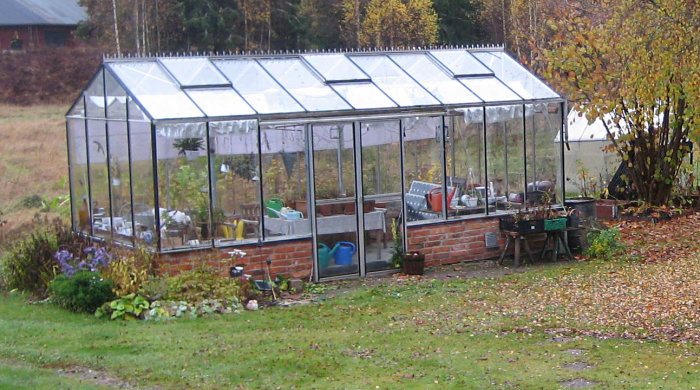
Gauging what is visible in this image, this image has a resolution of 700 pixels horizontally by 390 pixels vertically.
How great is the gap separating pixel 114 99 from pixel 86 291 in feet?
10.2

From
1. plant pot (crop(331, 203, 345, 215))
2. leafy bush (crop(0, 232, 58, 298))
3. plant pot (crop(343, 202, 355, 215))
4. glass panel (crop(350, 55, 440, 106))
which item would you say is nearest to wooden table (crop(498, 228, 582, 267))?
glass panel (crop(350, 55, 440, 106))

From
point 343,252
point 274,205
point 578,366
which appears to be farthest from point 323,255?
point 578,366

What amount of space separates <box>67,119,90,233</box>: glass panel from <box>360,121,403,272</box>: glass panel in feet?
13.5

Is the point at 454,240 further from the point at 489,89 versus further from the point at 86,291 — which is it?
the point at 86,291

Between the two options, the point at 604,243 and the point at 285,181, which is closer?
the point at 285,181

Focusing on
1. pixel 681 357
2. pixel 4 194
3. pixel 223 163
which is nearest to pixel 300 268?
pixel 223 163

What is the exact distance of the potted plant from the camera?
12.1m

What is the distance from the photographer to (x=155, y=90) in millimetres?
12328

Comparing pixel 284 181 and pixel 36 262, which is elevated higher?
pixel 284 181

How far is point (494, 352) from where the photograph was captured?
28.8ft

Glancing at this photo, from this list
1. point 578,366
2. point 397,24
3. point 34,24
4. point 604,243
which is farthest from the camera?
point 34,24

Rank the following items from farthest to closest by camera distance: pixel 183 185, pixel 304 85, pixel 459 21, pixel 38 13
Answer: pixel 38 13
pixel 459 21
pixel 304 85
pixel 183 185

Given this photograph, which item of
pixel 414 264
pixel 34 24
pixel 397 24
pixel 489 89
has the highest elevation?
pixel 34 24

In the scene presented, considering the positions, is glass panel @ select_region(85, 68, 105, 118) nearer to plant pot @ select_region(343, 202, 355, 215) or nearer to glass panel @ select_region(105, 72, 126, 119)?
glass panel @ select_region(105, 72, 126, 119)
